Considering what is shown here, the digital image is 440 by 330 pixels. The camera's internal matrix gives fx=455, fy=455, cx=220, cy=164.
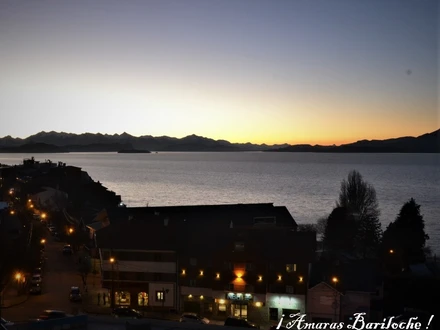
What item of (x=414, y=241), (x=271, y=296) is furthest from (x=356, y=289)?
(x=414, y=241)

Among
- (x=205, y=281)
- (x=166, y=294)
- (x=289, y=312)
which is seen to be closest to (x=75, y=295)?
(x=166, y=294)

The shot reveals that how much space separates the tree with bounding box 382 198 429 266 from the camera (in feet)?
92.4

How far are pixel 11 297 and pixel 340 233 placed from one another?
2210 centimetres

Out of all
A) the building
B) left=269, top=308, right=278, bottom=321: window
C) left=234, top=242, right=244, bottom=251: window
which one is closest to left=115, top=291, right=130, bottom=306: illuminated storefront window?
the building

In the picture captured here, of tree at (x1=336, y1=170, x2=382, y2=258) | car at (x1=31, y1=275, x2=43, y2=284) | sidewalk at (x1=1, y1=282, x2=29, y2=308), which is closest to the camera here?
sidewalk at (x1=1, y1=282, x2=29, y2=308)

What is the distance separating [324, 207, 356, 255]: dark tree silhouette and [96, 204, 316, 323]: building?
13673 millimetres

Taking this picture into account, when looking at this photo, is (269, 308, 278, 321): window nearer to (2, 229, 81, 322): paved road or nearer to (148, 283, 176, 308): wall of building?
(148, 283, 176, 308): wall of building

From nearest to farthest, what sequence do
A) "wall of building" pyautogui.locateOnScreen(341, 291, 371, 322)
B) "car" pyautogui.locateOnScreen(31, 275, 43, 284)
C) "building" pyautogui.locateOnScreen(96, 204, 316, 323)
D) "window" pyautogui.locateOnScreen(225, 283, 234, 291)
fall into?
"wall of building" pyautogui.locateOnScreen(341, 291, 371, 322) → "building" pyautogui.locateOnScreen(96, 204, 316, 323) → "window" pyautogui.locateOnScreen(225, 283, 234, 291) → "car" pyautogui.locateOnScreen(31, 275, 43, 284)

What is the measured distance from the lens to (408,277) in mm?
24891

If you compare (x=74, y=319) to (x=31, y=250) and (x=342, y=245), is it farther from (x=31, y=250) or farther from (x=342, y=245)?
(x=342, y=245)

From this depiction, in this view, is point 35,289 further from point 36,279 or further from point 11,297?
point 11,297

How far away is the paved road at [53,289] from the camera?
1567 centimetres

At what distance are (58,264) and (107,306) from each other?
6891 millimetres

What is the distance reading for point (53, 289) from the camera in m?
19.1
